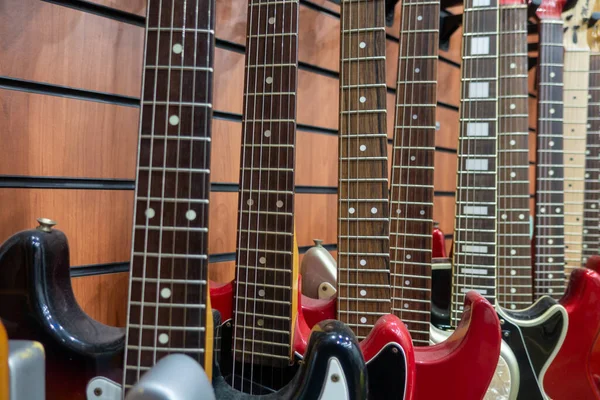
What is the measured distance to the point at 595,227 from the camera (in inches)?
59.0

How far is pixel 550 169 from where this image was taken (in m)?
1.28

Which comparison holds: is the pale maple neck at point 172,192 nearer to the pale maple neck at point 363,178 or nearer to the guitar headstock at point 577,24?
the pale maple neck at point 363,178

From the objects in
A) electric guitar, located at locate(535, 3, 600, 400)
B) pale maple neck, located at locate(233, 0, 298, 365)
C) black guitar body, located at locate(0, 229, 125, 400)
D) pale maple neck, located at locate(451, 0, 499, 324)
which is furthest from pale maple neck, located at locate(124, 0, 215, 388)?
electric guitar, located at locate(535, 3, 600, 400)

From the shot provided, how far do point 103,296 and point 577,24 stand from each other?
148 cm

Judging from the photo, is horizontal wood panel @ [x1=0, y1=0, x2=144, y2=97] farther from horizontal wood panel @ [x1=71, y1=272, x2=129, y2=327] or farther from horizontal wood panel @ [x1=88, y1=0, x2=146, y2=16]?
horizontal wood panel @ [x1=71, y1=272, x2=129, y2=327]

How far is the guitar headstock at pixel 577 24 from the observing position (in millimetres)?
1440

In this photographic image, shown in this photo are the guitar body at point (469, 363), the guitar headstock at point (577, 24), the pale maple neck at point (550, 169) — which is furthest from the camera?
the guitar headstock at point (577, 24)

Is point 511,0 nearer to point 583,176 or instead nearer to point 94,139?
point 583,176

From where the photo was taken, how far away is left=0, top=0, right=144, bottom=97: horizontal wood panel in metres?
0.84

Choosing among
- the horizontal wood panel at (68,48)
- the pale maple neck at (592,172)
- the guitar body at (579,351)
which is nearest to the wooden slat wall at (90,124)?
the horizontal wood panel at (68,48)

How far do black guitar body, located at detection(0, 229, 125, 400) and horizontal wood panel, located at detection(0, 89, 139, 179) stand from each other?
0.85 feet

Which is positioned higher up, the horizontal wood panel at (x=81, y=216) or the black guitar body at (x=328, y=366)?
the horizontal wood panel at (x=81, y=216)

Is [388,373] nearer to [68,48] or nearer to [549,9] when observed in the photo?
[68,48]

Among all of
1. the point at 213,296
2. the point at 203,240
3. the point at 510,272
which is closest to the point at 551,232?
the point at 510,272
